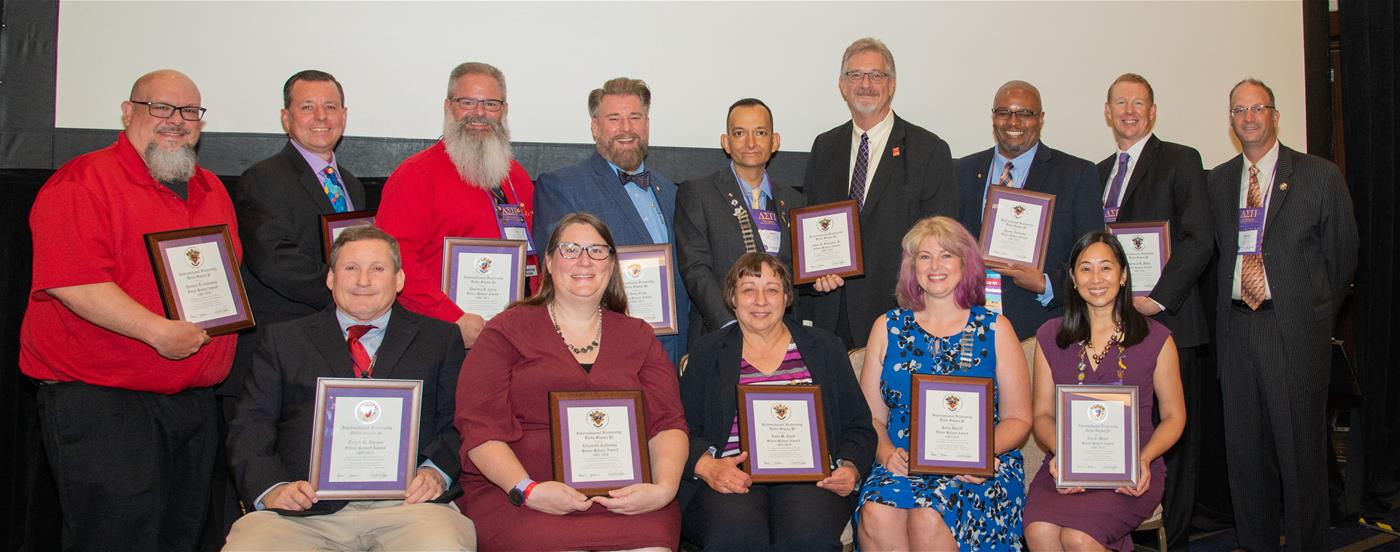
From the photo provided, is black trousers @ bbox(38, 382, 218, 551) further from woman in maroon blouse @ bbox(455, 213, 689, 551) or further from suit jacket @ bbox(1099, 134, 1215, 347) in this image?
suit jacket @ bbox(1099, 134, 1215, 347)

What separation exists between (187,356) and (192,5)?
6.52ft

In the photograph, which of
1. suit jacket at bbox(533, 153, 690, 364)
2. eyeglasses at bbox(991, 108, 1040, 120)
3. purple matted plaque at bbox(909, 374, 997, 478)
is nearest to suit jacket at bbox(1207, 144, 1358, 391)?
eyeglasses at bbox(991, 108, 1040, 120)

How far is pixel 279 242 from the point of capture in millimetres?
3914

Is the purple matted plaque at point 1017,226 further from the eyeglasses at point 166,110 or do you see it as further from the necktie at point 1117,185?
the eyeglasses at point 166,110

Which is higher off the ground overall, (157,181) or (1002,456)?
(157,181)

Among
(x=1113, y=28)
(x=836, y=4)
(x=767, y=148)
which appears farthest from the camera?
(x=1113, y=28)

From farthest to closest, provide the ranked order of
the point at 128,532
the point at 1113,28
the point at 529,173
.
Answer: the point at 1113,28 < the point at 529,173 < the point at 128,532

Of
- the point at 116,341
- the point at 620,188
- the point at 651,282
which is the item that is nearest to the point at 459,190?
the point at 620,188

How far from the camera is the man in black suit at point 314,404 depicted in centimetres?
304

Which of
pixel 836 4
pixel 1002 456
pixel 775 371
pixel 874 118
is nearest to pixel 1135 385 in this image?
pixel 1002 456

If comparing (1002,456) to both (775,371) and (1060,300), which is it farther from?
(1060,300)

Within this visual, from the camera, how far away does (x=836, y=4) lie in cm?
565

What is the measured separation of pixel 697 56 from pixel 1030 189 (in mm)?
1872

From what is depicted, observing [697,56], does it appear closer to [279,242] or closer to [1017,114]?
[1017,114]
